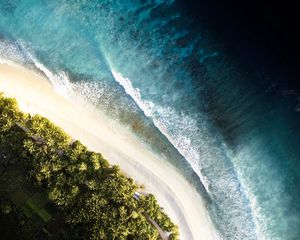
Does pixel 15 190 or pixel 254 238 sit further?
pixel 254 238

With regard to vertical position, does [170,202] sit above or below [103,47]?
below

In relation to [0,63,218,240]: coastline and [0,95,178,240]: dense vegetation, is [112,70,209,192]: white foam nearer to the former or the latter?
[0,63,218,240]: coastline

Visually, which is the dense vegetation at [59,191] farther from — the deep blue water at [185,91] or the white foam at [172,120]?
the white foam at [172,120]

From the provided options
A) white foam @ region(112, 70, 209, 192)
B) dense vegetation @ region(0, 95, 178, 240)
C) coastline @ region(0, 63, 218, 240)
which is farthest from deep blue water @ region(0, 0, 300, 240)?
dense vegetation @ region(0, 95, 178, 240)

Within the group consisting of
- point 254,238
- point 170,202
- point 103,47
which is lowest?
point 170,202

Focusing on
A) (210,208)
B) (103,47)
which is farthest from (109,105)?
(210,208)

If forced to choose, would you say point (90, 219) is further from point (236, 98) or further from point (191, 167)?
point (236, 98)

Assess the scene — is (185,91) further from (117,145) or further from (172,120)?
(117,145)

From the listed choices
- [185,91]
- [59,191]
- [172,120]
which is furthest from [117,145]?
[185,91]
